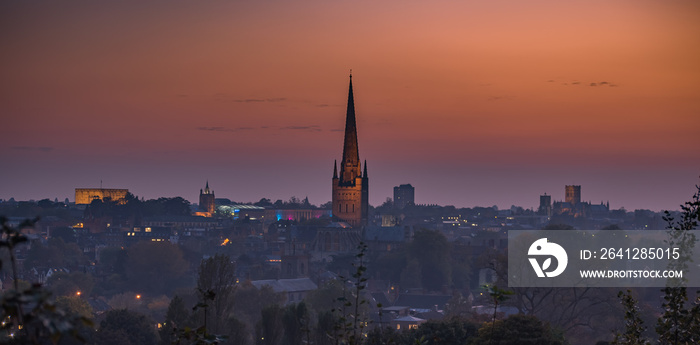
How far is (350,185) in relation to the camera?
131875 mm

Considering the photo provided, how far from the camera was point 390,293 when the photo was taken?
8306 centimetres

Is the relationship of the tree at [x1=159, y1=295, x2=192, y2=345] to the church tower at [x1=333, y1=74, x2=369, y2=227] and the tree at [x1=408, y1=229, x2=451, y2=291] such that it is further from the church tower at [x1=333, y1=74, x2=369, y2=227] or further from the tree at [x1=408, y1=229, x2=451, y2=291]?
the church tower at [x1=333, y1=74, x2=369, y2=227]

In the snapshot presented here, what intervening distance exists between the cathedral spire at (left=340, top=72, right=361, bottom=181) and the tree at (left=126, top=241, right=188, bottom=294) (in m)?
36.8

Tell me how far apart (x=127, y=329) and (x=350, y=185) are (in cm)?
9029

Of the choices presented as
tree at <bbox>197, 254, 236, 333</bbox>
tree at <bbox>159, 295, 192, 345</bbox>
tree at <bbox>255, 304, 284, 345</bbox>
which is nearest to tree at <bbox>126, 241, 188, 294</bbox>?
tree at <bbox>197, 254, 236, 333</bbox>

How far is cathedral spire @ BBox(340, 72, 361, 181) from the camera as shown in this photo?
13075 centimetres

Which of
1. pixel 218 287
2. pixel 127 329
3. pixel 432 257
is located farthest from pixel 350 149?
pixel 218 287

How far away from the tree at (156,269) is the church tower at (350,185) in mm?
36569

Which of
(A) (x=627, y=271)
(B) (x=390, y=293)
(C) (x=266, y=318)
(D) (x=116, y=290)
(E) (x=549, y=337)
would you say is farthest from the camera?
(D) (x=116, y=290)

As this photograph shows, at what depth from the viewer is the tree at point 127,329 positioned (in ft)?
133

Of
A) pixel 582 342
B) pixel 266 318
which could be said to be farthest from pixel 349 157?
pixel 266 318

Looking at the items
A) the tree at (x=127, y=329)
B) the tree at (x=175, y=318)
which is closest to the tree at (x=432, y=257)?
the tree at (x=127, y=329)

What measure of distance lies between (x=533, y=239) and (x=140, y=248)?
189 ft

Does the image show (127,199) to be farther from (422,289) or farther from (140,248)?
(422,289)
